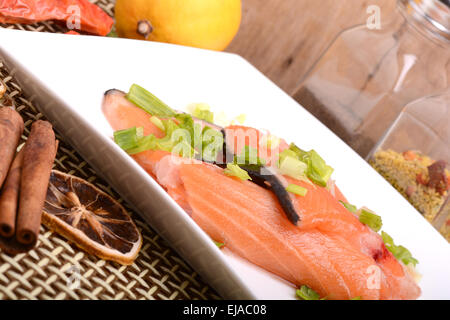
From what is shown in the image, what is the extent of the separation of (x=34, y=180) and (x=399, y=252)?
93 cm

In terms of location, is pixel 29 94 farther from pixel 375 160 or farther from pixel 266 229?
pixel 375 160

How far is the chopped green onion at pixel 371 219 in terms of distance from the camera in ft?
4.54

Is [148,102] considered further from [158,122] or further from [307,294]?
[307,294]

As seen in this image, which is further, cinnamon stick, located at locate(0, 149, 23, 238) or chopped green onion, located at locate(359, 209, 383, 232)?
chopped green onion, located at locate(359, 209, 383, 232)

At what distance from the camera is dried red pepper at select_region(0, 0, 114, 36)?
60.6 inches

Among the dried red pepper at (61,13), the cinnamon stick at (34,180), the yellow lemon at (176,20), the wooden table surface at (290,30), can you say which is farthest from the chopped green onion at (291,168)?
the wooden table surface at (290,30)

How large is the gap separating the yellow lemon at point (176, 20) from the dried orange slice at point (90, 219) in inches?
30.9

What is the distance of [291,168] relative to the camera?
1.29 metres

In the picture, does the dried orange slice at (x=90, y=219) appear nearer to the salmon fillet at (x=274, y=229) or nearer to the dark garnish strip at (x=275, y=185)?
the salmon fillet at (x=274, y=229)

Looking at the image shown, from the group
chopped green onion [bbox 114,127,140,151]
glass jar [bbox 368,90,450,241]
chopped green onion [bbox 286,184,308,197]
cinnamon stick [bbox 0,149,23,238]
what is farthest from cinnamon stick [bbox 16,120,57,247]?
glass jar [bbox 368,90,450,241]

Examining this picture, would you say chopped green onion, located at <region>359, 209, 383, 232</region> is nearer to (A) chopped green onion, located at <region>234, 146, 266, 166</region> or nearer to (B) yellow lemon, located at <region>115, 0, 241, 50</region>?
(A) chopped green onion, located at <region>234, 146, 266, 166</region>

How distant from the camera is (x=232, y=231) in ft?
3.97

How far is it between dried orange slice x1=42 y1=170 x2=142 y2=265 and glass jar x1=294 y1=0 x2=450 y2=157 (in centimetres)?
128
